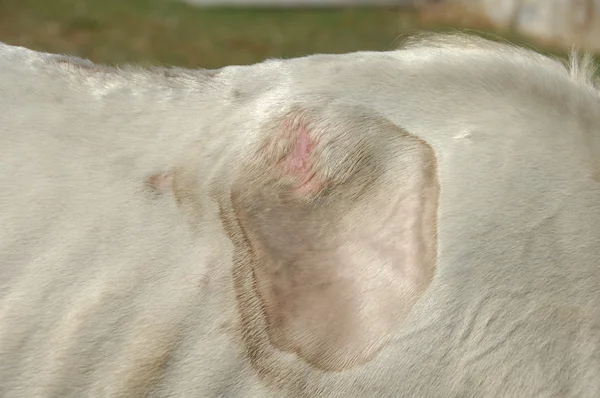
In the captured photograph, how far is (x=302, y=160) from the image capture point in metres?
0.85

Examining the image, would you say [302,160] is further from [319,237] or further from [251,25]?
[251,25]

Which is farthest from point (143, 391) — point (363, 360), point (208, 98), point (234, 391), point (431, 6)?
point (431, 6)

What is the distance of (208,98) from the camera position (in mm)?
909

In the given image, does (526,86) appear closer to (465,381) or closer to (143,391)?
(465,381)

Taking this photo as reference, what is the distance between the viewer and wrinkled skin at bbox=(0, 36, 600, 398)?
0.75 meters

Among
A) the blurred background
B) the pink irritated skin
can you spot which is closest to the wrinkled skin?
the pink irritated skin

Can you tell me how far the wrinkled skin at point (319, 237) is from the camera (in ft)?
2.46

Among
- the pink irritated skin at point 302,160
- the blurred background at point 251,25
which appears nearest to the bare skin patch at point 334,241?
the pink irritated skin at point 302,160

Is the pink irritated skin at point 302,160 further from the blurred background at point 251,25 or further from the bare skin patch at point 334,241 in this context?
the blurred background at point 251,25

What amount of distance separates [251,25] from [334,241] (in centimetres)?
380

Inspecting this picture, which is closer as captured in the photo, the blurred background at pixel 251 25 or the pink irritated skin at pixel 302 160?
the pink irritated skin at pixel 302 160

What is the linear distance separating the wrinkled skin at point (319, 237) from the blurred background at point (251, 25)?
9.88 feet

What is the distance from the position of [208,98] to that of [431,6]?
4.33 meters

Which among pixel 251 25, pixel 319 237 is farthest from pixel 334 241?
pixel 251 25
